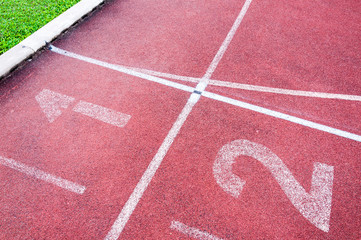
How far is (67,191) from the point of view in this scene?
155 inches

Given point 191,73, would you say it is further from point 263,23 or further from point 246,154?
point 263,23

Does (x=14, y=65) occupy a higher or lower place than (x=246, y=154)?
higher

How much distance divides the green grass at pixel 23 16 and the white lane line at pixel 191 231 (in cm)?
507

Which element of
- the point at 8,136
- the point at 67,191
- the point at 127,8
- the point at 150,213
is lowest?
the point at 150,213

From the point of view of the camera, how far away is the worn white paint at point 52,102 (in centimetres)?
485

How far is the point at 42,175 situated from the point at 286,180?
3.70 metres

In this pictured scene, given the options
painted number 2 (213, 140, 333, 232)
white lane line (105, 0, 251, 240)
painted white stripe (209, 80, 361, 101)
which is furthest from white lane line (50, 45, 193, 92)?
painted number 2 (213, 140, 333, 232)

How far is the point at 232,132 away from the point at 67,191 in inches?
109

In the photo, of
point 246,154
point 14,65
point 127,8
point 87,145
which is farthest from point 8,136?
point 127,8

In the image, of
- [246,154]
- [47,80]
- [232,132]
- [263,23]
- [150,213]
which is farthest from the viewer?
[263,23]

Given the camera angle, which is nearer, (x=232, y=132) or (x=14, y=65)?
(x=232, y=132)

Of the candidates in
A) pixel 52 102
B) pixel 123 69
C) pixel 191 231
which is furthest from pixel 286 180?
pixel 52 102

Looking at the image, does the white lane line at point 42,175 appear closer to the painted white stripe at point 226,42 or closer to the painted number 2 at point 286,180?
the painted number 2 at point 286,180

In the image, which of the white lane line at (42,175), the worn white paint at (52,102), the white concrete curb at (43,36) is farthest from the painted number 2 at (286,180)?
the white concrete curb at (43,36)
